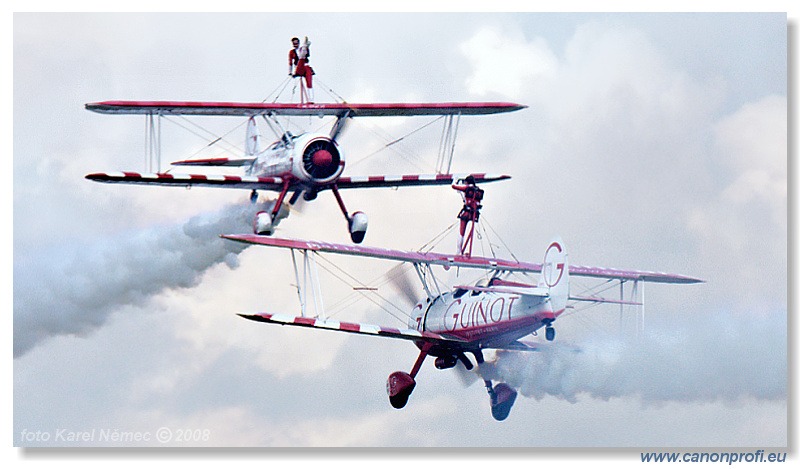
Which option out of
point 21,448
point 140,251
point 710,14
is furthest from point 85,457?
point 710,14

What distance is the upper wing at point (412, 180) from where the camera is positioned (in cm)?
3659

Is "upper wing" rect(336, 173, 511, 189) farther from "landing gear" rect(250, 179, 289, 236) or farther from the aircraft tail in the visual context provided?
the aircraft tail

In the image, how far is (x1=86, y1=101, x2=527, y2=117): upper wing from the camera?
35.7 meters

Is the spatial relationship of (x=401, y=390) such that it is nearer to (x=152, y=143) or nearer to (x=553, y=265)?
(x=553, y=265)

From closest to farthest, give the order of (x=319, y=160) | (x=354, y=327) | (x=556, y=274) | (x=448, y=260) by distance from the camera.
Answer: (x=556, y=274) → (x=354, y=327) → (x=319, y=160) → (x=448, y=260)

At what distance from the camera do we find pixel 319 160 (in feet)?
117

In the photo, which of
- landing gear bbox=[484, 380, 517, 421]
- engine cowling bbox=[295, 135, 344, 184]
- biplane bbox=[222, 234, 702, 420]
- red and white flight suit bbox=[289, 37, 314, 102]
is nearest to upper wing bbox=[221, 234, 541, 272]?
biplane bbox=[222, 234, 702, 420]

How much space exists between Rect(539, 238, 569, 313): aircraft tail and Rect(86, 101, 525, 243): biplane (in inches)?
135

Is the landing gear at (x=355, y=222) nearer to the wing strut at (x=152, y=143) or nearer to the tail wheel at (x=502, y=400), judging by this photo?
the wing strut at (x=152, y=143)

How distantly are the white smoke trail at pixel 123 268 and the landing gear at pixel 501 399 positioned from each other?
449 cm

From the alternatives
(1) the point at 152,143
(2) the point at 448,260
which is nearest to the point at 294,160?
(1) the point at 152,143

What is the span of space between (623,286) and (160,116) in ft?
24.7

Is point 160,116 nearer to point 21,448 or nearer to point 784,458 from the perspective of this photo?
point 21,448

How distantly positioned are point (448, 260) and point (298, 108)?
3.16m
